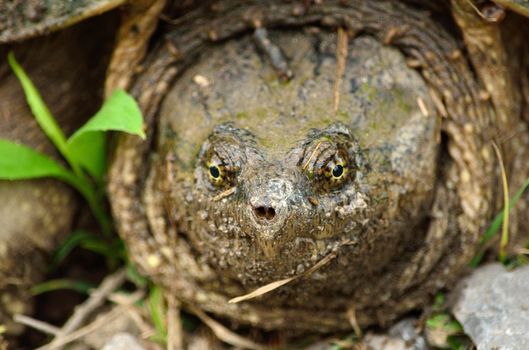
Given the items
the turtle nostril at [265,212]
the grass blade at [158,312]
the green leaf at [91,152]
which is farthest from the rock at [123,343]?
the turtle nostril at [265,212]

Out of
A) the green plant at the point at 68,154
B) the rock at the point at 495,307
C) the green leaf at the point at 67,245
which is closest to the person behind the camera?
the rock at the point at 495,307

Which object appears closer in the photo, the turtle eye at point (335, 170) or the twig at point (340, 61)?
the turtle eye at point (335, 170)

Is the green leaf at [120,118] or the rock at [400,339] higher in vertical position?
the green leaf at [120,118]

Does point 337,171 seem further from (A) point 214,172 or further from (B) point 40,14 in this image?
(B) point 40,14

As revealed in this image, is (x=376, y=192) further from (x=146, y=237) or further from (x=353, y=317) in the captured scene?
(x=146, y=237)

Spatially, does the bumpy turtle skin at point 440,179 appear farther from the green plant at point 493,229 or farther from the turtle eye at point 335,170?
the turtle eye at point 335,170

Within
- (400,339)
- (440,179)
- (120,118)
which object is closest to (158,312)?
(120,118)
